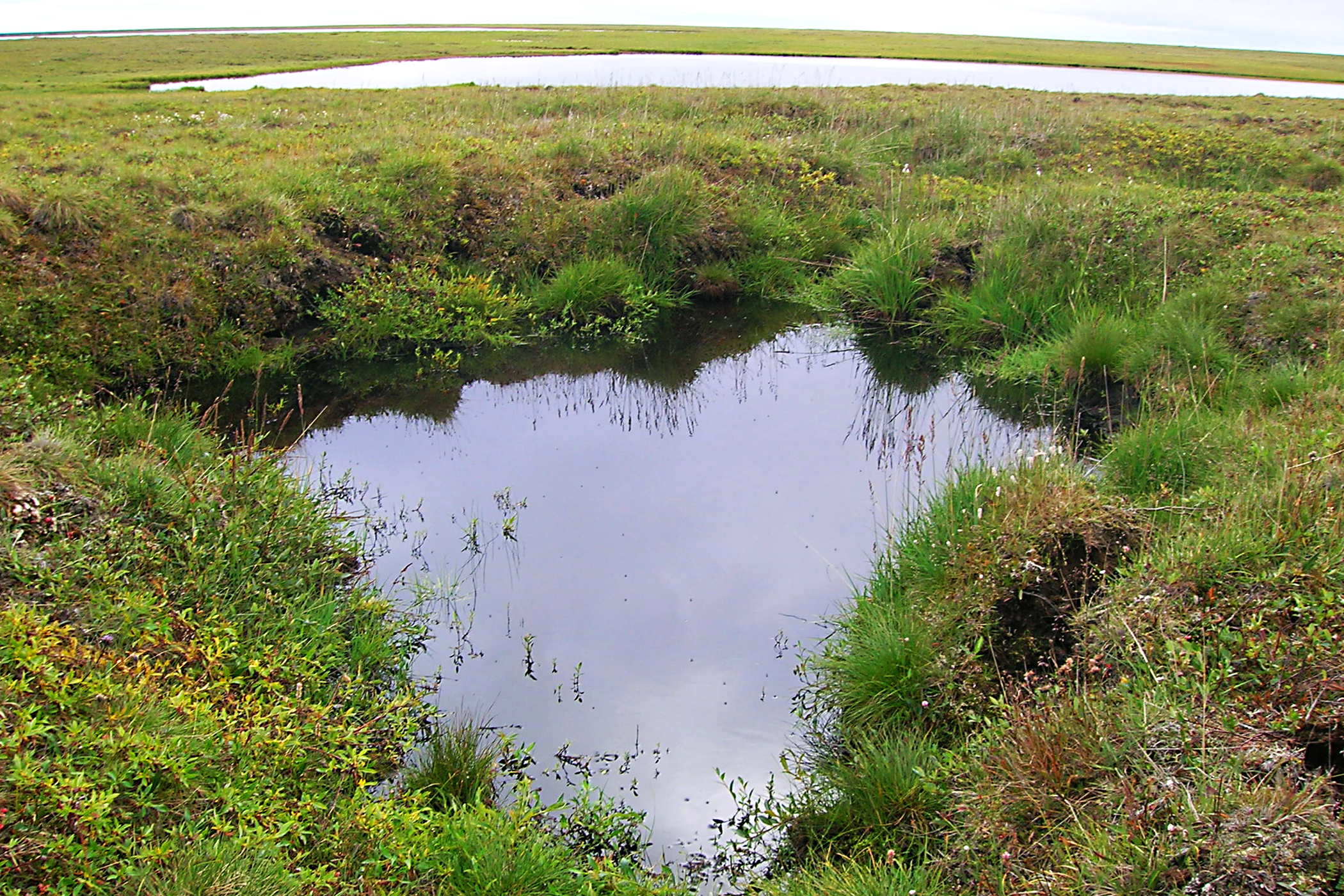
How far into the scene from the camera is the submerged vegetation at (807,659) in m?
3.02

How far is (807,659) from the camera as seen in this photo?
191 inches

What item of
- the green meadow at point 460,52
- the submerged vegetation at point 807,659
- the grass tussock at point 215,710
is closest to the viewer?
the grass tussock at point 215,710

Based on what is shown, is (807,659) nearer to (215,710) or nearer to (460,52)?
(215,710)

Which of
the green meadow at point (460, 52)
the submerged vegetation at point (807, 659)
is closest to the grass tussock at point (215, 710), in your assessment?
the submerged vegetation at point (807, 659)

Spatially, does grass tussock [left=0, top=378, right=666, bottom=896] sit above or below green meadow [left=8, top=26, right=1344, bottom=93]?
below

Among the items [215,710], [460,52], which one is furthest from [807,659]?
[460,52]

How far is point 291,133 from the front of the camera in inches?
520

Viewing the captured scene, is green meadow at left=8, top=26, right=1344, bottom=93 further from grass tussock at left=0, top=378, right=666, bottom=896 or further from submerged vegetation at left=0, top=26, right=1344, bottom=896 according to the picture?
grass tussock at left=0, top=378, right=666, bottom=896

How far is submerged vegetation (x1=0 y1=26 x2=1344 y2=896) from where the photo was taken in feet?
9.91

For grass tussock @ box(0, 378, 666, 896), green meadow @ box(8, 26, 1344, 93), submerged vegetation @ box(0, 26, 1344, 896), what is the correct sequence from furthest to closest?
green meadow @ box(8, 26, 1344, 93) < submerged vegetation @ box(0, 26, 1344, 896) < grass tussock @ box(0, 378, 666, 896)

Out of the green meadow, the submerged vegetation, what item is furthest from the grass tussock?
the green meadow

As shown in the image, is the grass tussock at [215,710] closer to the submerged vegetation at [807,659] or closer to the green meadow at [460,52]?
the submerged vegetation at [807,659]

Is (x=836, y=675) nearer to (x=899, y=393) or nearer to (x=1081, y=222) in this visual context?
(x=899, y=393)

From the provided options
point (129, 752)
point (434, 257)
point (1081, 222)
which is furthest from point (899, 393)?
point (129, 752)
